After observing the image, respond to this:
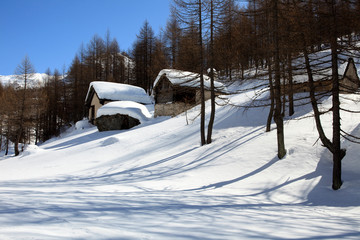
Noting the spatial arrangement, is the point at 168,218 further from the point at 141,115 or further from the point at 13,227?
the point at 141,115

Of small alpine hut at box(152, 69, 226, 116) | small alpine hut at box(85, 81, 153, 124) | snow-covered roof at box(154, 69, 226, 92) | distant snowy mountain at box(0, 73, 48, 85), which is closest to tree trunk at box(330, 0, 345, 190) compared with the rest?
snow-covered roof at box(154, 69, 226, 92)

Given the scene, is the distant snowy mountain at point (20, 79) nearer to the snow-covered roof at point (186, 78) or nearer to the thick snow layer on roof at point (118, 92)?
the thick snow layer on roof at point (118, 92)

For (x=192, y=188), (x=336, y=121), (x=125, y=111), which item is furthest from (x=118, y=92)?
(x=336, y=121)

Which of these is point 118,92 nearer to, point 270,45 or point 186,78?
point 186,78

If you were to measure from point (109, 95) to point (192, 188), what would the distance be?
26.9 meters

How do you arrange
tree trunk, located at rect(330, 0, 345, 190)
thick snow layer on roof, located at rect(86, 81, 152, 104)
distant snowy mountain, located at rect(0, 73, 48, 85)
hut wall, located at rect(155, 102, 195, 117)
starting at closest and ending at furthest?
tree trunk, located at rect(330, 0, 345, 190), distant snowy mountain, located at rect(0, 73, 48, 85), hut wall, located at rect(155, 102, 195, 117), thick snow layer on roof, located at rect(86, 81, 152, 104)

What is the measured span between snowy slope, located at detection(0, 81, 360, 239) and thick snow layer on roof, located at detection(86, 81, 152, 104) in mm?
14373

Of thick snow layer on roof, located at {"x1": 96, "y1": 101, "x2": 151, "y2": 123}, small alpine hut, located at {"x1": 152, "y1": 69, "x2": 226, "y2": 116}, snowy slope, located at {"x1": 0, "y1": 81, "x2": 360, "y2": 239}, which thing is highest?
small alpine hut, located at {"x1": 152, "y1": 69, "x2": 226, "y2": 116}

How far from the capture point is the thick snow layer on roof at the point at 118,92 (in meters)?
31.5

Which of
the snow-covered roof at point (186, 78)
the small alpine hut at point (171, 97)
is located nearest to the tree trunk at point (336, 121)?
the snow-covered roof at point (186, 78)

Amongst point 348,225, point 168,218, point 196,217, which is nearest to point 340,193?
point 348,225

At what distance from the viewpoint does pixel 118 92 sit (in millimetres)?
32531

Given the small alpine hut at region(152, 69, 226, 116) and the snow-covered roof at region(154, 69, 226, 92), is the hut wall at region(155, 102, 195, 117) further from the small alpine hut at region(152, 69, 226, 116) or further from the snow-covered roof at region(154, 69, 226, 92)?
the snow-covered roof at region(154, 69, 226, 92)

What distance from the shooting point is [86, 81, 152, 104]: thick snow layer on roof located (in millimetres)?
31531
